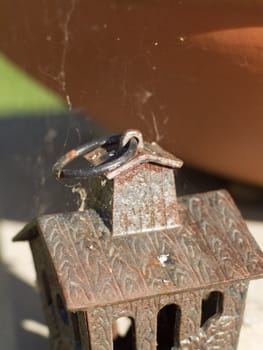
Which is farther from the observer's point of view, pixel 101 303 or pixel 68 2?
pixel 68 2

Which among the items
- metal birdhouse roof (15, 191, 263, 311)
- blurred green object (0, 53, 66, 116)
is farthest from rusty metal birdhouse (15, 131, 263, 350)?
blurred green object (0, 53, 66, 116)

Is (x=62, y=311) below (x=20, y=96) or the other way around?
below

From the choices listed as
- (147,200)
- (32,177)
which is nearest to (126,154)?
(147,200)

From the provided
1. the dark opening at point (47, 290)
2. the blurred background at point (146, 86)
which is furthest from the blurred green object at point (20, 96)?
the dark opening at point (47, 290)

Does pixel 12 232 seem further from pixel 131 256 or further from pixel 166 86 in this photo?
pixel 131 256

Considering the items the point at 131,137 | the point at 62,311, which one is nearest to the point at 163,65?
the point at 131,137

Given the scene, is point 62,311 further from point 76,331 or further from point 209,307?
point 209,307
